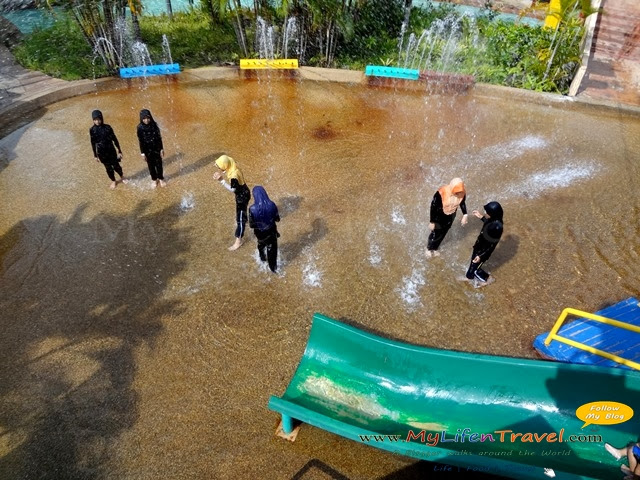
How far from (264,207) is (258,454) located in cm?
301

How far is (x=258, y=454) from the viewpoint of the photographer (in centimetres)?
495

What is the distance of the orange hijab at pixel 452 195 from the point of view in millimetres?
6301

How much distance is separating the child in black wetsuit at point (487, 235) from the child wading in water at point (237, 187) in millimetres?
3400

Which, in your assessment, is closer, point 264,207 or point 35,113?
point 264,207

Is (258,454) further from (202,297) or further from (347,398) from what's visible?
(202,297)

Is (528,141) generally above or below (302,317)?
above

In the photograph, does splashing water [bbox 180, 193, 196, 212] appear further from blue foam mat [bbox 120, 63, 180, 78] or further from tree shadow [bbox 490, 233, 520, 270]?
tree shadow [bbox 490, 233, 520, 270]

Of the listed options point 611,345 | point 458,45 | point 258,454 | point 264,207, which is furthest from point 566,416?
point 458,45

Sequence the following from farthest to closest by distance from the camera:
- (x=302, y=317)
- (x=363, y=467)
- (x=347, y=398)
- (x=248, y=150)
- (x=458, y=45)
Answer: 1. (x=458, y=45)
2. (x=248, y=150)
3. (x=302, y=317)
4. (x=347, y=398)
5. (x=363, y=467)

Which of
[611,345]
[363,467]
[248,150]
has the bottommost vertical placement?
[363,467]

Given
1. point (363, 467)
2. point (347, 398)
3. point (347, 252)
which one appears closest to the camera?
point (363, 467)

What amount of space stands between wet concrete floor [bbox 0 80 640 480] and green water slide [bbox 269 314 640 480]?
0.43 meters

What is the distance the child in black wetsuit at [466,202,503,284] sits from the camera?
599cm

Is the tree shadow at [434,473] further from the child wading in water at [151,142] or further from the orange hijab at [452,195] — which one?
the child wading in water at [151,142]
